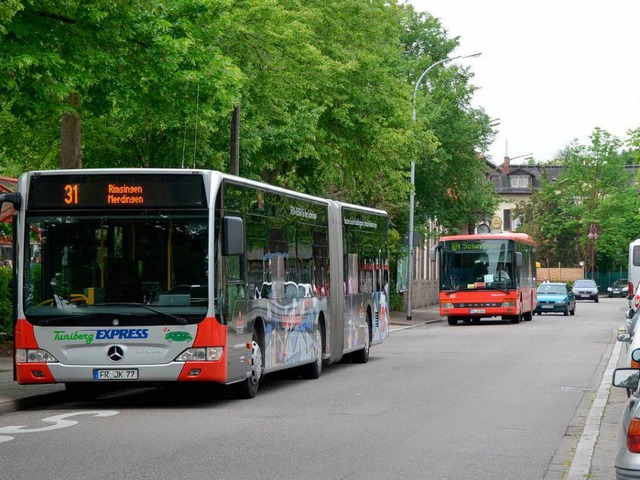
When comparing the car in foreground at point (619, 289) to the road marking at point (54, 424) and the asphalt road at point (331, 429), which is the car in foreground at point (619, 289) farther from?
the road marking at point (54, 424)

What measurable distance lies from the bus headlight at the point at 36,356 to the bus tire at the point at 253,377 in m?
2.56

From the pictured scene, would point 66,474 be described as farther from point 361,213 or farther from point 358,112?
point 358,112

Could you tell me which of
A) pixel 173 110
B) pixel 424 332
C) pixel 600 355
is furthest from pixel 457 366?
pixel 424 332

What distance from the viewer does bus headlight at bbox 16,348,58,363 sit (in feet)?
51.4

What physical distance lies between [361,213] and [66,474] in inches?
603

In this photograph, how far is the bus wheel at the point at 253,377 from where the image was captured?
17172 mm

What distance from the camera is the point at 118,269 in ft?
51.6

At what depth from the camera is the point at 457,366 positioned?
24.2 metres

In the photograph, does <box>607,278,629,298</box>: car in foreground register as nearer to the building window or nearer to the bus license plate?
the building window

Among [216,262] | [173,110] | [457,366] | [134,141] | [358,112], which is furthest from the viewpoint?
[358,112]

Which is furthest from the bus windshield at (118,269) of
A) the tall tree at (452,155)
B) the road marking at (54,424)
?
the tall tree at (452,155)

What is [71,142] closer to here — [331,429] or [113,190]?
[113,190]

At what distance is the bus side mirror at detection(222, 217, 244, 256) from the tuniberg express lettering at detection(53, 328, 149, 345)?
1293 mm


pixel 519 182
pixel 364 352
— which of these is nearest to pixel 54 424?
pixel 364 352
